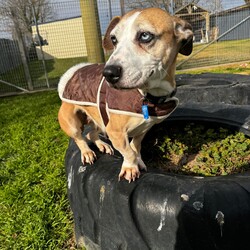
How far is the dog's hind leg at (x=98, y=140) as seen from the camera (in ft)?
8.66

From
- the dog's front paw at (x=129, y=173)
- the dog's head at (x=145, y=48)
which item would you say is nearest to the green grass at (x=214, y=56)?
the dog's head at (x=145, y=48)

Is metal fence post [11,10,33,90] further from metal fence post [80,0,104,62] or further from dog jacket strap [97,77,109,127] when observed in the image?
dog jacket strap [97,77,109,127]

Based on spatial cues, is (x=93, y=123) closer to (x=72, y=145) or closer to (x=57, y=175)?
(x=72, y=145)

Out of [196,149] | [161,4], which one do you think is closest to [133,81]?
[196,149]

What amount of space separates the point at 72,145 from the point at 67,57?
789cm

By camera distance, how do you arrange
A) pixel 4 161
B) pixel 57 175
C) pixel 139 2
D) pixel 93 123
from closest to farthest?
pixel 93 123, pixel 57 175, pixel 4 161, pixel 139 2

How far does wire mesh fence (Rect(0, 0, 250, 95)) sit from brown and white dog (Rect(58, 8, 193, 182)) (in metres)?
6.05

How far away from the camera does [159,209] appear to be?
1699mm

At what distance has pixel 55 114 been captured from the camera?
238 inches

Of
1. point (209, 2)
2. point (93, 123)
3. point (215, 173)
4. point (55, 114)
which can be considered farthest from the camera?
point (209, 2)

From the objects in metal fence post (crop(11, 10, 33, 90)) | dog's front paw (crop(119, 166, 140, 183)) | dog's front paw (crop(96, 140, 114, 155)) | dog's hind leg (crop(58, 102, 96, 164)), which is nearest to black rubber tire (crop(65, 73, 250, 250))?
dog's front paw (crop(119, 166, 140, 183))

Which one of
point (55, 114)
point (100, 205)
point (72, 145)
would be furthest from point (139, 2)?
point (100, 205)

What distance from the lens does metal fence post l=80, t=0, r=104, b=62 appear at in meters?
7.35

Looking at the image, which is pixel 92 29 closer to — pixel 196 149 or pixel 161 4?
pixel 161 4
